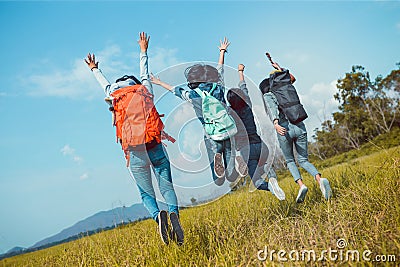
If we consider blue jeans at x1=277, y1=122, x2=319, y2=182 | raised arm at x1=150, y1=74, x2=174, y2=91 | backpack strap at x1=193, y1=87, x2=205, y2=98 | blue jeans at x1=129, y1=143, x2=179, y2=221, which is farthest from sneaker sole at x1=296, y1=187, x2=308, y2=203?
raised arm at x1=150, y1=74, x2=174, y2=91

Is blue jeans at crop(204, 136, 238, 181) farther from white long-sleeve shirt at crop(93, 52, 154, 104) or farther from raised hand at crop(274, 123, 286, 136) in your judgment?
white long-sleeve shirt at crop(93, 52, 154, 104)

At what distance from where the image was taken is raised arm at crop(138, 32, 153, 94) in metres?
4.46

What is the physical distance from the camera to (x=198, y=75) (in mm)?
5121

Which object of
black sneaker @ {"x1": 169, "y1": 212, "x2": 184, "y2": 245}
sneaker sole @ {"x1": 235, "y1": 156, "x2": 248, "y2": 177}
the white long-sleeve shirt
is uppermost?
the white long-sleeve shirt

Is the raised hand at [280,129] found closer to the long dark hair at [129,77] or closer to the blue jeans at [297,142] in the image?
the blue jeans at [297,142]

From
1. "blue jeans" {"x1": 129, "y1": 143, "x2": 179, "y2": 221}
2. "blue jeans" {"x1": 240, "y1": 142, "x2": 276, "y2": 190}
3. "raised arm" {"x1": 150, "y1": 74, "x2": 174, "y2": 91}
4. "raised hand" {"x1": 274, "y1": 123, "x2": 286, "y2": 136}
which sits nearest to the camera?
"blue jeans" {"x1": 129, "y1": 143, "x2": 179, "y2": 221}

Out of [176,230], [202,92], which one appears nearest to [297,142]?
[202,92]

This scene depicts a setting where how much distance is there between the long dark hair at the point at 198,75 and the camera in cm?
509

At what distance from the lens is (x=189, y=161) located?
191 inches

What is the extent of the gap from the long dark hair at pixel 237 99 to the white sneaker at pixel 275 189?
1.31 meters

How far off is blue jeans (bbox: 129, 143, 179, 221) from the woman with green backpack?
3.26 feet

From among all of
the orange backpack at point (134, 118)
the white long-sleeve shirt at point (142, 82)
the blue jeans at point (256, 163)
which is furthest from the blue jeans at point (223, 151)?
the white long-sleeve shirt at point (142, 82)

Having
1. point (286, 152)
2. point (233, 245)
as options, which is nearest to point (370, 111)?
point (286, 152)

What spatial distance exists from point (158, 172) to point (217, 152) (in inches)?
49.2
